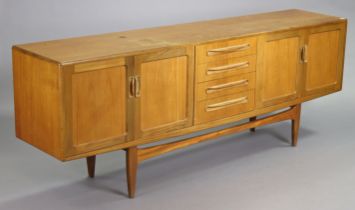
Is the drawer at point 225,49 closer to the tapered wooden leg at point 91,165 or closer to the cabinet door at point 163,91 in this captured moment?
the cabinet door at point 163,91

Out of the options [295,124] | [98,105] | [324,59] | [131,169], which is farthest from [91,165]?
[324,59]

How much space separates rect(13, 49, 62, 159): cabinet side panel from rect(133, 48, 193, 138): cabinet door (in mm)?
475

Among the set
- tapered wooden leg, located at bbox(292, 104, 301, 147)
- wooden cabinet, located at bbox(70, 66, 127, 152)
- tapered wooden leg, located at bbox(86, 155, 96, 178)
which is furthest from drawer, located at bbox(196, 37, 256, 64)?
tapered wooden leg, located at bbox(86, 155, 96, 178)

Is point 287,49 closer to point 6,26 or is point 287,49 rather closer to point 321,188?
point 321,188

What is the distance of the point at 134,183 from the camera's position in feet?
16.3

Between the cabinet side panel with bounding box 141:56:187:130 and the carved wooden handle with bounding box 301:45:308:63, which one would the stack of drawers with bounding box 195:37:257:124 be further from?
the carved wooden handle with bounding box 301:45:308:63

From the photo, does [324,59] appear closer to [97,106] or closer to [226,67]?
[226,67]

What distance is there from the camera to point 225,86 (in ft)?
17.2

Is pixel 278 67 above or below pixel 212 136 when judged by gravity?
above

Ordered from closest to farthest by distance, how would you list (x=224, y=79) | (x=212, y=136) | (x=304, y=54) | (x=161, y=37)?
(x=161, y=37) → (x=224, y=79) → (x=212, y=136) → (x=304, y=54)

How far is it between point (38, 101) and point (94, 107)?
0.28m

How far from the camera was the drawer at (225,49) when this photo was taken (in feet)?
16.5

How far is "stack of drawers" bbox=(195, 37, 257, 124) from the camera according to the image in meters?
5.09

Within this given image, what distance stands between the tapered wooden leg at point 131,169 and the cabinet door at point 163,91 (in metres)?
0.12
